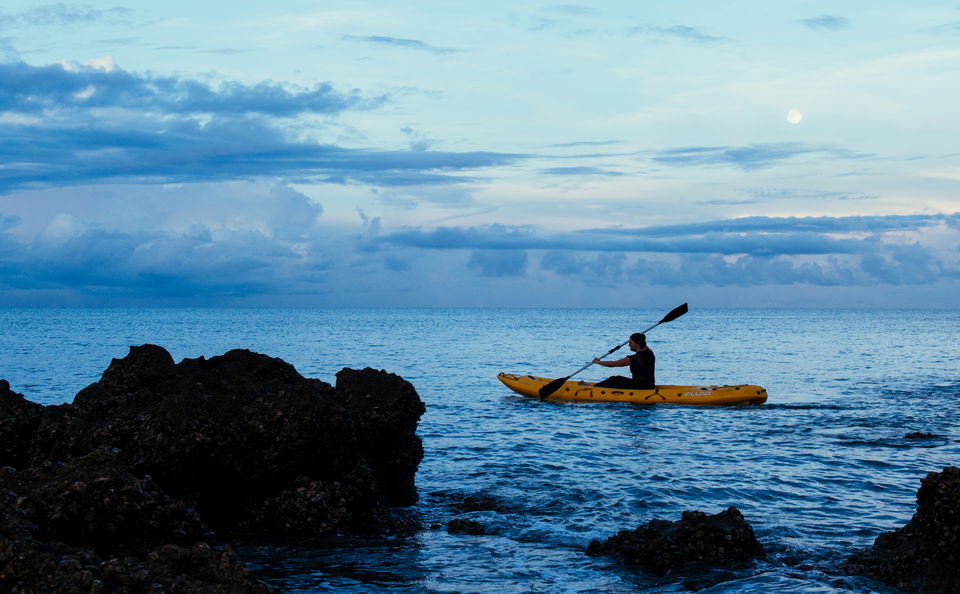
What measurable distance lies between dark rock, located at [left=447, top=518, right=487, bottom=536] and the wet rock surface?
70 cm

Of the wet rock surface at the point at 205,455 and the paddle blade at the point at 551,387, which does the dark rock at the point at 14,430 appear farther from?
the paddle blade at the point at 551,387

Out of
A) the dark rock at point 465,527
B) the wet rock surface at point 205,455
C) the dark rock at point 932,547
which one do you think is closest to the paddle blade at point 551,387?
the wet rock surface at point 205,455

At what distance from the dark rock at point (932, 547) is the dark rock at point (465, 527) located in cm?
410

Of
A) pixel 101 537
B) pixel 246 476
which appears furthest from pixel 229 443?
pixel 101 537

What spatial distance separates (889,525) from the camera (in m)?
10.2

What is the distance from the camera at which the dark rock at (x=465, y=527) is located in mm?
9805

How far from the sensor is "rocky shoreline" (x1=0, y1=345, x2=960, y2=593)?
259 inches

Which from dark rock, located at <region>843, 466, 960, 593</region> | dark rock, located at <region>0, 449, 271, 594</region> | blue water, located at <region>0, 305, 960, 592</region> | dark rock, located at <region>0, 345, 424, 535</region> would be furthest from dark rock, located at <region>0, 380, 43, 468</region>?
dark rock, located at <region>843, 466, 960, 593</region>

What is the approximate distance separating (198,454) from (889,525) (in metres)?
8.02

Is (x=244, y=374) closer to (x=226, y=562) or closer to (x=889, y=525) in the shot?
(x=226, y=562)

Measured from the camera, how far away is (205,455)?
28.9 feet

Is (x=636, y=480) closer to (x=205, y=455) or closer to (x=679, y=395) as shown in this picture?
(x=205, y=455)

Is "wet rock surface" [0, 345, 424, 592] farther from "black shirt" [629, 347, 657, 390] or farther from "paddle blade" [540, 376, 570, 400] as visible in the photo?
"paddle blade" [540, 376, 570, 400]

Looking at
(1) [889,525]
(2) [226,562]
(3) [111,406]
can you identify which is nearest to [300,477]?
(3) [111,406]
